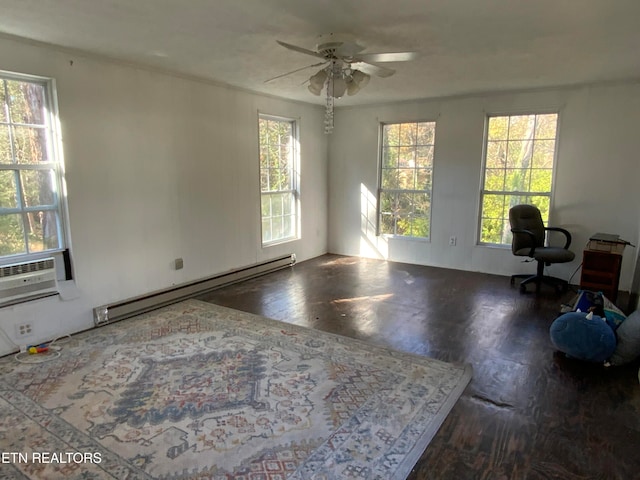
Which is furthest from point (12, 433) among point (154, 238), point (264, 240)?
point (264, 240)

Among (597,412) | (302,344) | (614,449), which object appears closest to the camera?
(614,449)

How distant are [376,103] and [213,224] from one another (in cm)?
303

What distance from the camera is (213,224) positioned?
15.8 ft

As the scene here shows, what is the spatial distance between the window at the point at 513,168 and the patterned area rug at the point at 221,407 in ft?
10.3

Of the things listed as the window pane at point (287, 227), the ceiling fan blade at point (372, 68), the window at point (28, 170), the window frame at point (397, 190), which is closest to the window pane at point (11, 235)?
the window at point (28, 170)

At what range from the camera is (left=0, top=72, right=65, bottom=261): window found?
315 cm

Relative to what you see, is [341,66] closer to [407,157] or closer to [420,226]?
[407,157]

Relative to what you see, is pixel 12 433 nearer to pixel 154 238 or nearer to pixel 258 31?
pixel 154 238

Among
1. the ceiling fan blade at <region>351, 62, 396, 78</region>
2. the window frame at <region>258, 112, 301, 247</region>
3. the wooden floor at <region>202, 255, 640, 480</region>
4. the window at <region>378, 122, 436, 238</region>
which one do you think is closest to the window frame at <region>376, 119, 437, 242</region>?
the window at <region>378, 122, 436, 238</region>

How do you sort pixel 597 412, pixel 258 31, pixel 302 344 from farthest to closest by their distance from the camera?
pixel 302 344 → pixel 258 31 → pixel 597 412

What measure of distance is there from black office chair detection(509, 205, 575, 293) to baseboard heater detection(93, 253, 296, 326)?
3078mm

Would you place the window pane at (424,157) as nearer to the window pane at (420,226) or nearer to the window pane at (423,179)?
the window pane at (423,179)

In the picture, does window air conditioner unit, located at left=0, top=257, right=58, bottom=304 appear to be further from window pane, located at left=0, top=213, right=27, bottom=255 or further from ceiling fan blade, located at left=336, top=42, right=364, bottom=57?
ceiling fan blade, located at left=336, top=42, right=364, bottom=57

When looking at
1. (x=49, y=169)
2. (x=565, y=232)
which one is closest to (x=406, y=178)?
(x=565, y=232)
